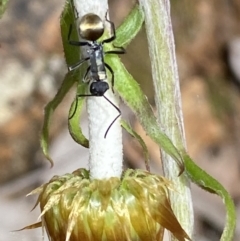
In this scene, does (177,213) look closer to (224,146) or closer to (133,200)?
(133,200)

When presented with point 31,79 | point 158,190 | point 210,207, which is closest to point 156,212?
point 158,190

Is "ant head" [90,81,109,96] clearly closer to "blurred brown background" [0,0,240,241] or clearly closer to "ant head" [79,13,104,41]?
"ant head" [79,13,104,41]

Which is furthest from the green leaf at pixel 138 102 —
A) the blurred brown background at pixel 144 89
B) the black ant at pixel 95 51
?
the blurred brown background at pixel 144 89

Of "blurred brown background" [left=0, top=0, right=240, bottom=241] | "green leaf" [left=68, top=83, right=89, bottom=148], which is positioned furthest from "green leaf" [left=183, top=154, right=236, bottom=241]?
"blurred brown background" [left=0, top=0, right=240, bottom=241]

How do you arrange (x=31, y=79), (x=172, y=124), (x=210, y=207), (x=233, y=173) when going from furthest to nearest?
(x=31, y=79)
(x=233, y=173)
(x=210, y=207)
(x=172, y=124)

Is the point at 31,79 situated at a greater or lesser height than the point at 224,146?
greater

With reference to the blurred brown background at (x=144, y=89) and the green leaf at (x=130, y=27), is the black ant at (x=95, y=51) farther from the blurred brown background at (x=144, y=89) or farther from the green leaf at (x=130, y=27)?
the blurred brown background at (x=144, y=89)

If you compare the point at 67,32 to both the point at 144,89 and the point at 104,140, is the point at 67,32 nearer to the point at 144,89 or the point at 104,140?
the point at 104,140
